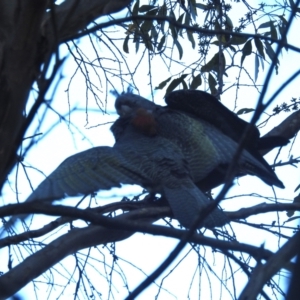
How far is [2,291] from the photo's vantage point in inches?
53.0

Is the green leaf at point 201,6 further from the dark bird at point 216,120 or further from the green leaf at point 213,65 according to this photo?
the dark bird at point 216,120

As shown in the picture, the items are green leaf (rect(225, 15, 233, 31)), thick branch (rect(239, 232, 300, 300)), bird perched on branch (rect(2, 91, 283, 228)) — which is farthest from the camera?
green leaf (rect(225, 15, 233, 31))

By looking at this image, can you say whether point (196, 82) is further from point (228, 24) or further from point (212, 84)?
point (228, 24)

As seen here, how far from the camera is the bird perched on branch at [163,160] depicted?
3042mm

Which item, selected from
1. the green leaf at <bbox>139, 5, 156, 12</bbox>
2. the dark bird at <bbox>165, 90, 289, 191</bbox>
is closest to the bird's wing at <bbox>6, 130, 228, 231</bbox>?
the dark bird at <bbox>165, 90, 289, 191</bbox>

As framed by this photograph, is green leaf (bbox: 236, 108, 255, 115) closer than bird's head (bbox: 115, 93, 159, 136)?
Yes

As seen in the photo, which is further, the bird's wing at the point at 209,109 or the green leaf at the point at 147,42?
the bird's wing at the point at 209,109

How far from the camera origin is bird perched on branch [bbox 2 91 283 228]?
9.98 ft

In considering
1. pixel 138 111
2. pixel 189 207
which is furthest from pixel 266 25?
pixel 189 207

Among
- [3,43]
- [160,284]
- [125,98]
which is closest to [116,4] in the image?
[3,43]

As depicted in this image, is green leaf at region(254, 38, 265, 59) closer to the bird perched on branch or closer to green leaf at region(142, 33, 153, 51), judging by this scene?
the bird perched on branch

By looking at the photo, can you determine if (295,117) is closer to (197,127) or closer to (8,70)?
(197,127)

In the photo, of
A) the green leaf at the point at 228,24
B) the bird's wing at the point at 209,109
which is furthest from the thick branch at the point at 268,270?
the green leaf at the point at 228,24

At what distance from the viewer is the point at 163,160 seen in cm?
363
